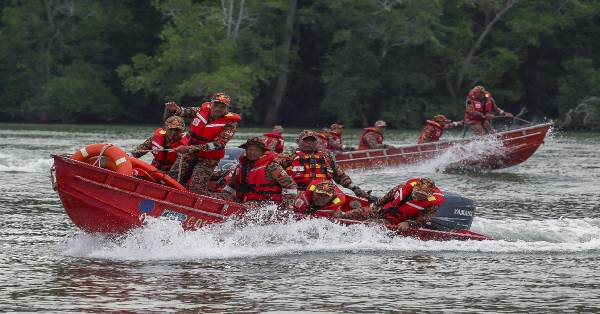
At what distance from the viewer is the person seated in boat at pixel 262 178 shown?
16.0m

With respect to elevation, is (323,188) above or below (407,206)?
above

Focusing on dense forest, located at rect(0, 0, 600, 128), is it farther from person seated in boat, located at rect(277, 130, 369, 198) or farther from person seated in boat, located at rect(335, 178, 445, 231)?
person seated in boat, located at rect(335, 178, 445, 231)

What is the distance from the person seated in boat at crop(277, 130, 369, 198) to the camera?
16.9 metres

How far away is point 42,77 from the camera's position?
6369 cm

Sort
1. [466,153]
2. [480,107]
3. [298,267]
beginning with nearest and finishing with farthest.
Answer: [298,267]
[466,153]
[480,107]

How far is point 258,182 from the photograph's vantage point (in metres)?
16.2

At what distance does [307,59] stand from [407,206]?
1913 inches

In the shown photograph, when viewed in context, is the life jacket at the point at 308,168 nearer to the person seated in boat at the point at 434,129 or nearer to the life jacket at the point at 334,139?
the life jacket at the point at 334,139

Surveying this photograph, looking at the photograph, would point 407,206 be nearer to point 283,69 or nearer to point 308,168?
point 308,168

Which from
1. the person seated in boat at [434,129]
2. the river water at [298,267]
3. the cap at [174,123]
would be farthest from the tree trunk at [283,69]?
the cap at [174,123]

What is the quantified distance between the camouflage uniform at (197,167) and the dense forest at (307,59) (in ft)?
135

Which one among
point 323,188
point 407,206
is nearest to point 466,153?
point 407,206

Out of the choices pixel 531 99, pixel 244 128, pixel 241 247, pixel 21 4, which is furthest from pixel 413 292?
pixel 21 4

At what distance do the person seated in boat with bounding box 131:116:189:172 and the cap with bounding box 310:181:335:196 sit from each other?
1.80 meters
